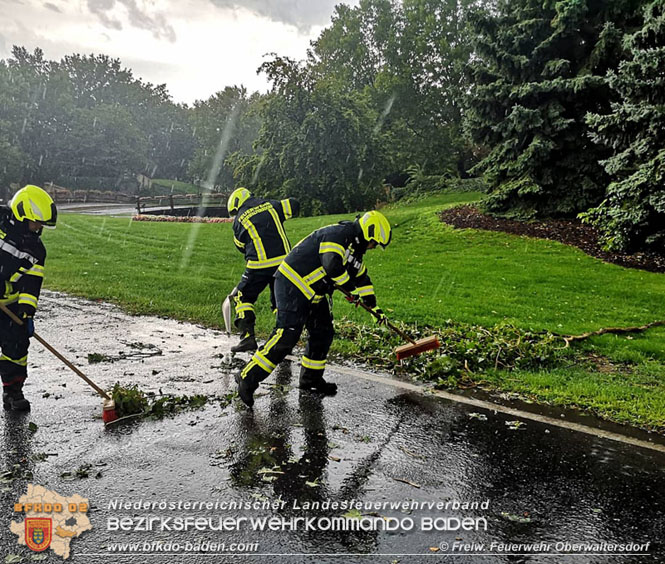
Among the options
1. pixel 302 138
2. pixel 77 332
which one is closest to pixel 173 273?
pixel 77 332

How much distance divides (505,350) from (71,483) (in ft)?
16.7

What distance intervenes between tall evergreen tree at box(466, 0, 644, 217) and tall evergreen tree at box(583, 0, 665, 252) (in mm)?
2382

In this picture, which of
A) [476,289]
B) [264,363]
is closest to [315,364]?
[264,363]

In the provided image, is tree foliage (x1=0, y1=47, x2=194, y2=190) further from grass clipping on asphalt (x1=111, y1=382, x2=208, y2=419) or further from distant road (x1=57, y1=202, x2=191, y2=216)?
grass clipping on asphalt (x1=111, y1=382, x2=208, y2=419)

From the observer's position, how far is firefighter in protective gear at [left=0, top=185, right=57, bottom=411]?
491cm

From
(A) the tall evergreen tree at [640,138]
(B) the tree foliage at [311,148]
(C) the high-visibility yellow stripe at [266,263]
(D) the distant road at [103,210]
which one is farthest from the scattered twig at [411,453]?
(D) the distant road at [103,210]

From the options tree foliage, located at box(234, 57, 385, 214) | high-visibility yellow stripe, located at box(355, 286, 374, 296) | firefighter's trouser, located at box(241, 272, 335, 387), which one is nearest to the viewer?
firefighter's trouser, located at box(241, 272, 335, 387)

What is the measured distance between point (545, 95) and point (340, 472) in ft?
53.7

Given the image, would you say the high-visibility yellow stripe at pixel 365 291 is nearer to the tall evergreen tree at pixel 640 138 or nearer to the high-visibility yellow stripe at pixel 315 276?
the high-visibility yellow stripe at pixel 315 276

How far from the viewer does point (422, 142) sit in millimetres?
37062

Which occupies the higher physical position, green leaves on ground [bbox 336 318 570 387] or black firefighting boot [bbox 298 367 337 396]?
green leaves on ground [bbox 336 318 570 387]

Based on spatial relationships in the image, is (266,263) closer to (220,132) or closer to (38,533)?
(38,533)

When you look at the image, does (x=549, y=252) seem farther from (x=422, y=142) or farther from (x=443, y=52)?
(x=443, y=52)

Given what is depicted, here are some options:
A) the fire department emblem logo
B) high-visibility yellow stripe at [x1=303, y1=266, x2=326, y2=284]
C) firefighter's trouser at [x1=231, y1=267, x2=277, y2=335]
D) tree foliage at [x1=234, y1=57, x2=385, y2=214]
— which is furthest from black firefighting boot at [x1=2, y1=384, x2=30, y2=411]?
tree foliage at [x1=234, y1=57, x2=385, y2=214]
